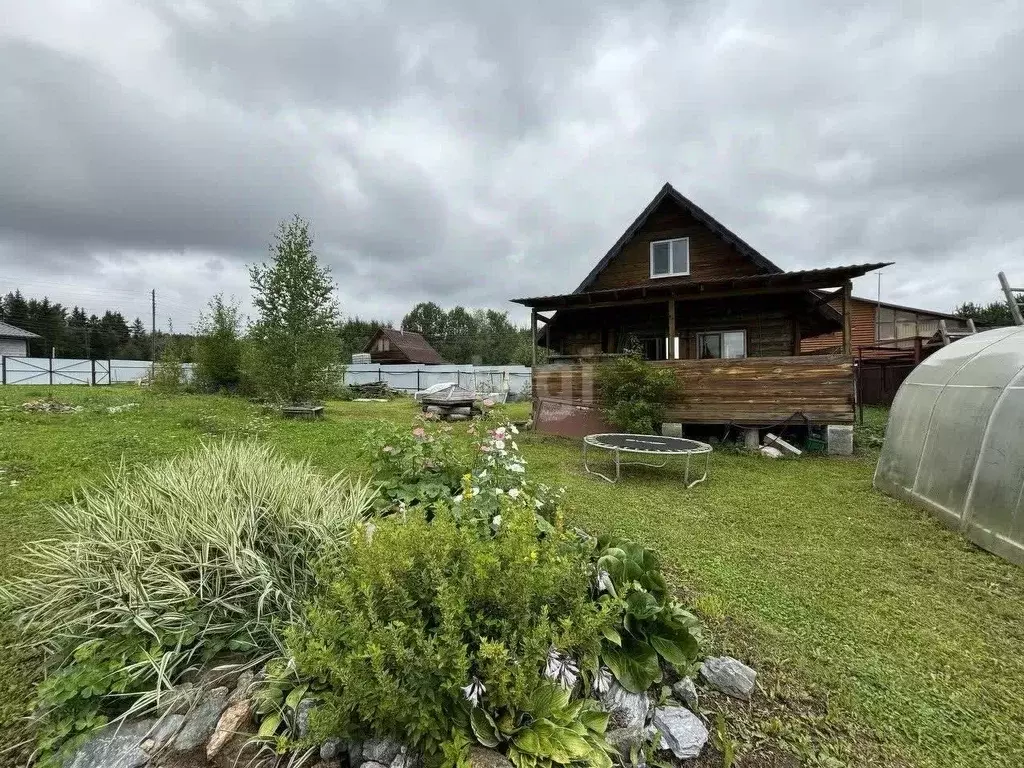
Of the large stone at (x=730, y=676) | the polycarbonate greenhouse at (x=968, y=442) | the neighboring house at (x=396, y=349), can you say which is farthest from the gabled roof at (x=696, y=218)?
the neighboring house at (x=396, y=349)

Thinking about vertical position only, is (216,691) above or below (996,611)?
above

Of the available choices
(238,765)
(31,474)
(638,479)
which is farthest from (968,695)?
(31,474)

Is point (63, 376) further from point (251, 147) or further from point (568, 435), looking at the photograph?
point (568, 435)

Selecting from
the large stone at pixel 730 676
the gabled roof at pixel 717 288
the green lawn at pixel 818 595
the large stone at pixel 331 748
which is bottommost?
the green lawn at pixel 818 595

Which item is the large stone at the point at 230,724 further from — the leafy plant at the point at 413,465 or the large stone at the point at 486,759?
the leafy plant at the point at 413,465

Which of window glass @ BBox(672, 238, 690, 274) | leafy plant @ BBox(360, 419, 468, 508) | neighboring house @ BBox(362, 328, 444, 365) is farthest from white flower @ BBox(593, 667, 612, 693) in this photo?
neighboring house @ BBox(362, 328, 444, 365)

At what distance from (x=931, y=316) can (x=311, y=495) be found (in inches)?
1157

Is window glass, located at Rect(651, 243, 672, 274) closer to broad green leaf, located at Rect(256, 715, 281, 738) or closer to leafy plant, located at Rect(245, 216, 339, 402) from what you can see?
leafy plant, located at Rect(245, 216, 339, 402)

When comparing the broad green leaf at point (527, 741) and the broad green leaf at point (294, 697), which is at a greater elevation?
the broad green leaf at point (294, 697)

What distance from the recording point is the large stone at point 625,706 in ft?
6.13

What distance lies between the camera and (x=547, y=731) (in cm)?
159

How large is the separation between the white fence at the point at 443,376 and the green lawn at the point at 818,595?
1586 centimetres

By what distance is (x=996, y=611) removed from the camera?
298cm

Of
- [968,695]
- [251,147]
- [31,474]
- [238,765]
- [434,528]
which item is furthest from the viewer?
[251,147]
